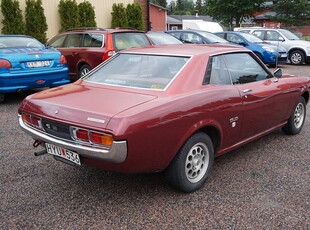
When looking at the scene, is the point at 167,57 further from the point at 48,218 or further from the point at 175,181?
the point at 48,218

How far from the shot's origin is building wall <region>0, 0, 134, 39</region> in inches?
540

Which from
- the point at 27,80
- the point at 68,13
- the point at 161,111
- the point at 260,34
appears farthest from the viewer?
the point at 260,34

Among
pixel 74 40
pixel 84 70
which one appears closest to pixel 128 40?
pixel 84 70

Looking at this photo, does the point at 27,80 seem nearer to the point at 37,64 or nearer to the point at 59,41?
the point at 37,64

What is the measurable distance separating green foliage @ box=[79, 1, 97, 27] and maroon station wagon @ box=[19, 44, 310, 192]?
11.0 meters

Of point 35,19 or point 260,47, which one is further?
point 260,47

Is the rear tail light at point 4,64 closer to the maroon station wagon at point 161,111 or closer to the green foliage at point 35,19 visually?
the maroon station wagon at point 161,111

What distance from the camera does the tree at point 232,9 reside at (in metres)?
34.1

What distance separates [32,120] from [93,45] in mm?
5667

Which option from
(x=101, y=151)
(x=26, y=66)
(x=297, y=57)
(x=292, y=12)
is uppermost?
(x=292, y=12)

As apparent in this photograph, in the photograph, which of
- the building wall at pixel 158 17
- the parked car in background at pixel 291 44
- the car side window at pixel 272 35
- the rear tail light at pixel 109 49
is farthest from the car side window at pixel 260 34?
the building wall at pixel 158 17

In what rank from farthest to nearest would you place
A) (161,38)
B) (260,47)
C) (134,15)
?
(134,15)
(260,47)
(161,38)

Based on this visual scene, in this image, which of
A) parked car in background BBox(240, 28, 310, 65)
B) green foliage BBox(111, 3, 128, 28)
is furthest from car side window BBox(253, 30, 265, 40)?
green foliage BBox(111, 3, 128, 28)

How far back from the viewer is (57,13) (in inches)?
552
